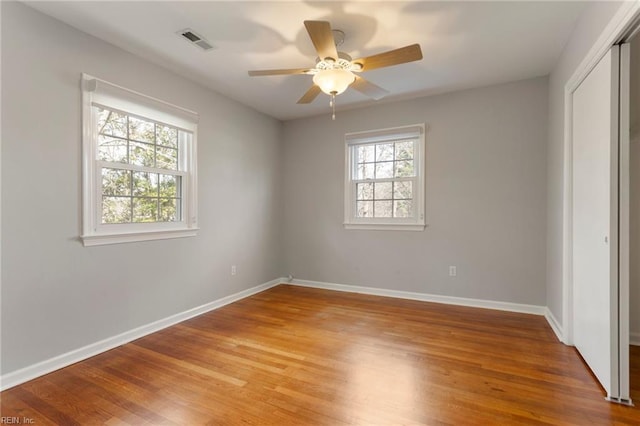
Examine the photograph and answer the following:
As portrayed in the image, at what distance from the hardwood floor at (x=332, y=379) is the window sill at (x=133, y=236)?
35.7 inches

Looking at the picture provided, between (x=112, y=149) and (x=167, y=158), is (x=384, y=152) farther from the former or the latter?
(x=112, y=149)

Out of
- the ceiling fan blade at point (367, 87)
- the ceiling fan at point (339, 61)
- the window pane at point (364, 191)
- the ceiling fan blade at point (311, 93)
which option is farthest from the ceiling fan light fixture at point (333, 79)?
the window pane at point (364, 191)

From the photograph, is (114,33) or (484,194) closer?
(114,33)

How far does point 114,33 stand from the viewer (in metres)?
2.46

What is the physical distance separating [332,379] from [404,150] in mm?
3006

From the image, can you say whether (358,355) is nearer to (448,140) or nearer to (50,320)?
(50,320)

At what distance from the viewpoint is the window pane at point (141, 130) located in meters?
2.86

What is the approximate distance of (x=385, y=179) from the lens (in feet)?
13.9

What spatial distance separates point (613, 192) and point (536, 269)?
184 cm

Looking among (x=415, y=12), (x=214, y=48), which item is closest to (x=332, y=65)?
(x=415, y=12)

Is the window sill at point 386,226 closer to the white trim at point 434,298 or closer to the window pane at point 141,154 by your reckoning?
the white trim at point 434,298

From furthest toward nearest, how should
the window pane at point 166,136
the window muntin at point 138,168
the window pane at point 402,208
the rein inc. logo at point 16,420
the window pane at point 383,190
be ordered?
the window pane at point 383,190 → the window pane at point 402,208 → the window pane at point 166,136 → the window muntin at point 138,168 → the rein inc. logo at point 16,420

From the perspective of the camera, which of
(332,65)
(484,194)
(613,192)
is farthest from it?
(484,194)

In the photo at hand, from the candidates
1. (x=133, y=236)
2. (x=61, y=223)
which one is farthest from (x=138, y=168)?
(x=61, y=223)
